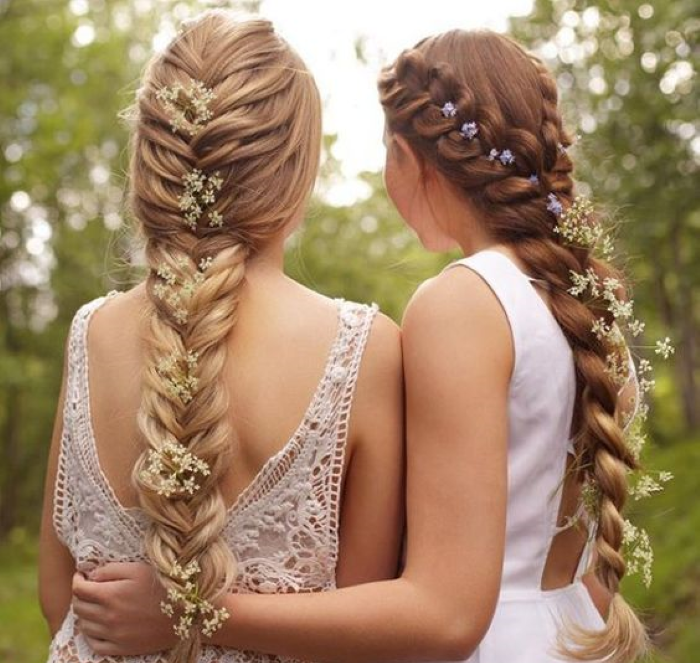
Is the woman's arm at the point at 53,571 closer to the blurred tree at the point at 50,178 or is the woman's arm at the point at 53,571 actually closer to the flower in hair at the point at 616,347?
the flower in hair at the point at 616,347

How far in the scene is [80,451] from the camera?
9.20ft

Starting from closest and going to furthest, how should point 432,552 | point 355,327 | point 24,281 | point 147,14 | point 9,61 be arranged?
point 432,552 → point 355,327 → point 9,61 → point 24,281 → point 147,14

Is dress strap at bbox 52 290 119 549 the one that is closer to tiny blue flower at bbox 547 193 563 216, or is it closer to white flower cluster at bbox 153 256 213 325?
white flower cluster at bbox 153 256 213 325

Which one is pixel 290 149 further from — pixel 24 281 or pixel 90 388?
pixel 24 281

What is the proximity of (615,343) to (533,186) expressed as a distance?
0.45m

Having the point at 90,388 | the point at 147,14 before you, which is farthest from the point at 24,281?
the point at 90,388

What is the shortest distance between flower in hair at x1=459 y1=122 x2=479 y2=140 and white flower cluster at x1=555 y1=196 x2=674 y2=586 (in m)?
0.31

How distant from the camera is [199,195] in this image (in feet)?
8.79

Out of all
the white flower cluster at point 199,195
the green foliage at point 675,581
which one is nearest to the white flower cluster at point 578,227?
the white flower cluster at point 199,195

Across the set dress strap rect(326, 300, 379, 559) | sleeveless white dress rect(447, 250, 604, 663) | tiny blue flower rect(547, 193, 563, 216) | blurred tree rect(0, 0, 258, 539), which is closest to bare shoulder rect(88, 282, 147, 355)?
dress strap rect(326, 300, 379, 559)

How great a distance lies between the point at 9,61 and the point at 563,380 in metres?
16.2

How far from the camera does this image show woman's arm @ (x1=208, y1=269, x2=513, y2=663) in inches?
98.9

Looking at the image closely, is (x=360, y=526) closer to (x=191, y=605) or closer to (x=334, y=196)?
(x=191, y=605)

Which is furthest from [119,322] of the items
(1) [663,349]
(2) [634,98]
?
(2) [634,98]
